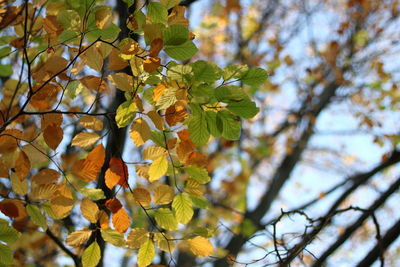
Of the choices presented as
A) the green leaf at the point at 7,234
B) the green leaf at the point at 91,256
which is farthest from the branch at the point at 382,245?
the green leaf at the point at 7,234

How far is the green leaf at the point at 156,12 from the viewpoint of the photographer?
1045 millimetres

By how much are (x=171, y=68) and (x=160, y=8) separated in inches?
7.0

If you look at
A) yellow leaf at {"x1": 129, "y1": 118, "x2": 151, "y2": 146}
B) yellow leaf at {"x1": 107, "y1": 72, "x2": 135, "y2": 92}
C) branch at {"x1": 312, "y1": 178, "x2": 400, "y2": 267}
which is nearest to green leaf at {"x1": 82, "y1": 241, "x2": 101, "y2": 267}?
yellow leaf at {"x1": 129, "y1": 118, "x2": 151, "y2": 146}

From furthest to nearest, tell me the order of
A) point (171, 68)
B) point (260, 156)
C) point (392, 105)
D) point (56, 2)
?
point (260, 156), point (392, 105), point (56, 2), point (171, 68)

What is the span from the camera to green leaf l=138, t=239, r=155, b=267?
1.18m

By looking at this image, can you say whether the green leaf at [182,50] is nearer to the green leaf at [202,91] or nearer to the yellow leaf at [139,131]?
the green leaf at [202,91]

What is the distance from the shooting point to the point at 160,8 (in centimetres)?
105

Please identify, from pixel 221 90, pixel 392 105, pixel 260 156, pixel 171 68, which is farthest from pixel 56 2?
pixel 260 156

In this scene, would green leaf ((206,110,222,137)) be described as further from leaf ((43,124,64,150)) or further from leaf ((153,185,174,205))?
leaf ((43,124,64,150))

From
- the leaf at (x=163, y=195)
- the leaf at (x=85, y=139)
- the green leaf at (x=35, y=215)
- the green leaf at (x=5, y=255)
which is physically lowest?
the green leaf at (x=5, y=255)

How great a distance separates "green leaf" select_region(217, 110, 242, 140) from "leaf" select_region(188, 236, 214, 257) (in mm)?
382

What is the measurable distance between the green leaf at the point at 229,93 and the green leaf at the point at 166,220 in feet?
1.51

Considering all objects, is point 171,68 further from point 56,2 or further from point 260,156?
point 260,156

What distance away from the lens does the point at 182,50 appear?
1032 millimetres
